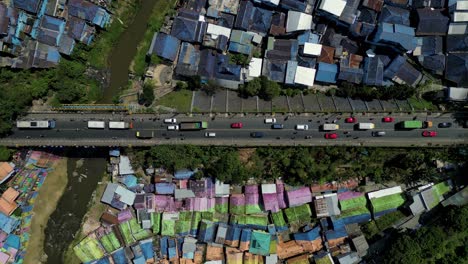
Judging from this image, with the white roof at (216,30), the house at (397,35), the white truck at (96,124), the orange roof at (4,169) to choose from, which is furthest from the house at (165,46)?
the house at (397,35)

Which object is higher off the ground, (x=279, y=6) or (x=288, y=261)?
(x=279, y=6)

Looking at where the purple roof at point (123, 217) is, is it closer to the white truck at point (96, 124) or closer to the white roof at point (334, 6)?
the white truck at point (96, 124)

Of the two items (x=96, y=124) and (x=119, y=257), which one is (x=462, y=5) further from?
(x=119, y=257)

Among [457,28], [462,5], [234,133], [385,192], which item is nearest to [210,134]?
[234,133]

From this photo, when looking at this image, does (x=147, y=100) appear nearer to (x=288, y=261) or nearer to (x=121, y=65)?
(x=121, y=65)

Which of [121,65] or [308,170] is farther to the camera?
[121,65]

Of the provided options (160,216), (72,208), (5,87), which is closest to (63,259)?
(72,208)
